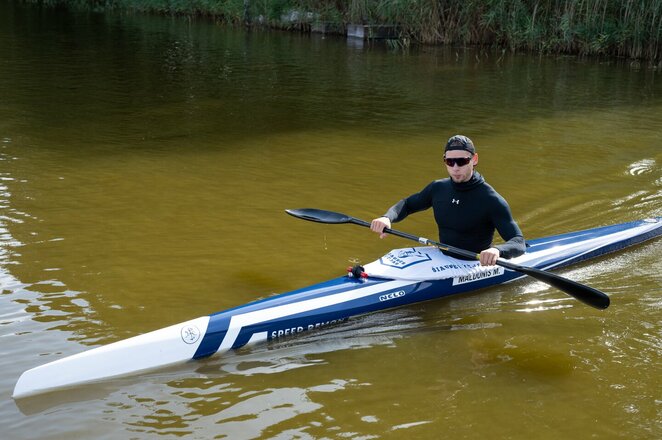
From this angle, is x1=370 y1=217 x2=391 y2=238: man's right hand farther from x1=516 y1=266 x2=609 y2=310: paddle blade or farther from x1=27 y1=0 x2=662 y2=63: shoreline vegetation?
x1=27 y1=0 x2=662 y2=63: shoreline vegetation

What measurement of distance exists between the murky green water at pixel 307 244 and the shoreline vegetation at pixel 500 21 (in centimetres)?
179

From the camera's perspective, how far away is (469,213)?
6.08 meters

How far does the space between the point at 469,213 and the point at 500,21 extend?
46.3 feet

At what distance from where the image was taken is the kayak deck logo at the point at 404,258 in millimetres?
6078

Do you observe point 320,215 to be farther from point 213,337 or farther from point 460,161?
point 213,337

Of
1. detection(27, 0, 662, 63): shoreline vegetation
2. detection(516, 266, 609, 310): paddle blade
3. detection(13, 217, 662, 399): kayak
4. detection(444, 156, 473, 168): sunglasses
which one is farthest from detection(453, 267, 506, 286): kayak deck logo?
detection(27, 0, 662, 63): shoreline vegetation

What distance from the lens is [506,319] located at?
591 cm

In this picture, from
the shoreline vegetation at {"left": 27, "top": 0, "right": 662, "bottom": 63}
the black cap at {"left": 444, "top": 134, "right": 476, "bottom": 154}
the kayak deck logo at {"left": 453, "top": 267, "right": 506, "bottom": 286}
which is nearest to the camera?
the black cap at {"left": 444, "top": 134, "right": 476, "bottom": 154}

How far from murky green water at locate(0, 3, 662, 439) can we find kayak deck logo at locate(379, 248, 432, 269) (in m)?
0.35

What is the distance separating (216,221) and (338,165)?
2355 millimetres

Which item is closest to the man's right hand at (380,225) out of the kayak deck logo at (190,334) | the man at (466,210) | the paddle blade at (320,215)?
the man at (466,210)

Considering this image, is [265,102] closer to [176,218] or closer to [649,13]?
[176,218]

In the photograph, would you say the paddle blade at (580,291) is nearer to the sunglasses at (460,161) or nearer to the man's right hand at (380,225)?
the sunglasses at (460,161)

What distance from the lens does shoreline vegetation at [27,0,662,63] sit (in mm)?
17250
